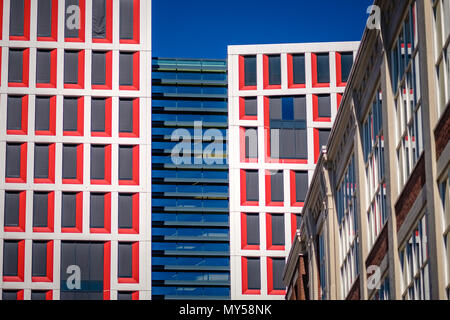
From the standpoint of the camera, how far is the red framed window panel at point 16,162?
8350 cm

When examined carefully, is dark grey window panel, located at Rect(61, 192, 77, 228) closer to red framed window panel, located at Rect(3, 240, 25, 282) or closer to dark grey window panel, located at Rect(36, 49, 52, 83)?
red framed window panel, located at Rect(3, 240, 25, 282)

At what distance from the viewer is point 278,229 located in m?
87.3

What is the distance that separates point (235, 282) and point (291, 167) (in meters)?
11.7

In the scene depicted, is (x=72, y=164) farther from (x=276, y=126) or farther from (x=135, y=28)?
(x=276, y=126)

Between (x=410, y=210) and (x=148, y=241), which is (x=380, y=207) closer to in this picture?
(x=410, y=210)

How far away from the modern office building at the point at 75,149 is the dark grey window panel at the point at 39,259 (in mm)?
82

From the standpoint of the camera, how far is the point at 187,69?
416 ft

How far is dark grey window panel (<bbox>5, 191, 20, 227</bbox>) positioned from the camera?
82625 millimetres

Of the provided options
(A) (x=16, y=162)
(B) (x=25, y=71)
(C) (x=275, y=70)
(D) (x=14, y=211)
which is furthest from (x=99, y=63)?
(C) (x=275, y=70)

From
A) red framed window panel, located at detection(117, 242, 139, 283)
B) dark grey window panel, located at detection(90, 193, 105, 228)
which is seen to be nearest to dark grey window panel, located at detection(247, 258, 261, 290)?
red framed window panel, located at detection(117, 242, 139, 283)

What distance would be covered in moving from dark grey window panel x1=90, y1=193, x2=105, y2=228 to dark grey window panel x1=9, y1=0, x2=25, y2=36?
52.2 feet

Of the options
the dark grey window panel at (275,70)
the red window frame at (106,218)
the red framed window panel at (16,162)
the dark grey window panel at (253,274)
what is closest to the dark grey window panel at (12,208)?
the red framed window panel at (16,162)
